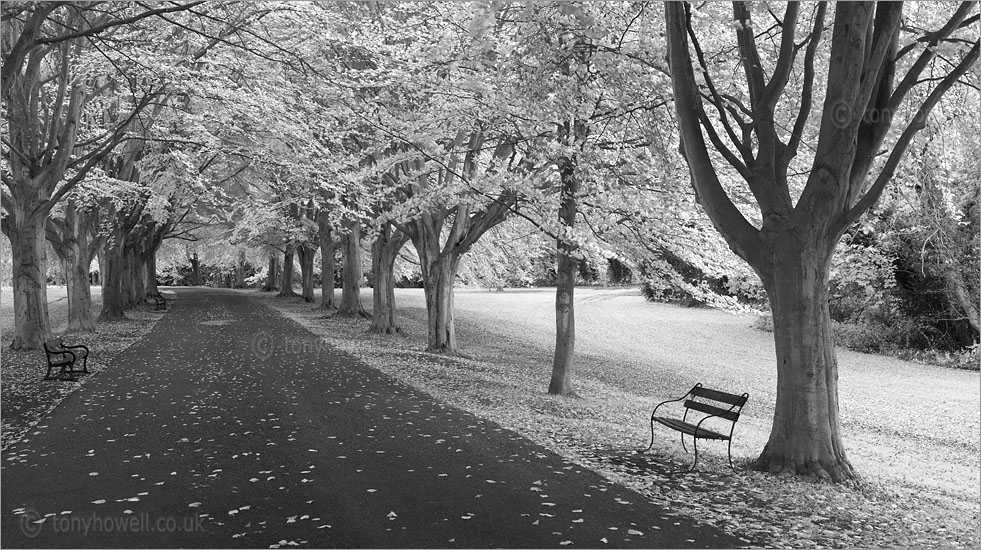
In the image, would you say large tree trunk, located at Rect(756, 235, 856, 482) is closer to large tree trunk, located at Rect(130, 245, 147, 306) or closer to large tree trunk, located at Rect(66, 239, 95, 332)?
large tree trunk, located at Rect(66, 239, 95, 332)

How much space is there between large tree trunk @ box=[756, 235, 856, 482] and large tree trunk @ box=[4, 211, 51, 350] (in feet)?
51.8

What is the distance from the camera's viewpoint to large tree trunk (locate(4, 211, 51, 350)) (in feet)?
54.7

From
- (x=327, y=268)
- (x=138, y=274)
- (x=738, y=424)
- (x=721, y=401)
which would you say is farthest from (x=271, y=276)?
(x=721, y=401)

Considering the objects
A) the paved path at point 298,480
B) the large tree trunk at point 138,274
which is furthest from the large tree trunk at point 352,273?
the paved path at point 298,480

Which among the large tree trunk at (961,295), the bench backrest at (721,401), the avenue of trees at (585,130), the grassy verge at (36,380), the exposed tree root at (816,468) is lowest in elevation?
the exposed tree root at (816,468)

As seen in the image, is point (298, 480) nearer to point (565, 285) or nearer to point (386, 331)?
point (565, 285)

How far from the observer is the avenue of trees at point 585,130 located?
7.45 m

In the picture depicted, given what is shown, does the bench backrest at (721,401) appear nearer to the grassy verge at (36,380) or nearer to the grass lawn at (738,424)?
the grass lawn at (738,424)

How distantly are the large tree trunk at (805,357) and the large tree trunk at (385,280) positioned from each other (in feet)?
57.9

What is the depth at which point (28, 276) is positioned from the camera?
16.9 meters

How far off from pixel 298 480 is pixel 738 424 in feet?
28.6

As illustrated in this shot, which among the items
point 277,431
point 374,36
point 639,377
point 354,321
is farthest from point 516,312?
point 277,431

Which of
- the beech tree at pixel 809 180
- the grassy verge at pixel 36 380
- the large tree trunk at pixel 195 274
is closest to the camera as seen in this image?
the beech tree at pixel 809 180

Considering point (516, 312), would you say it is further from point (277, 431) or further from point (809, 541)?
point (809, 541)
